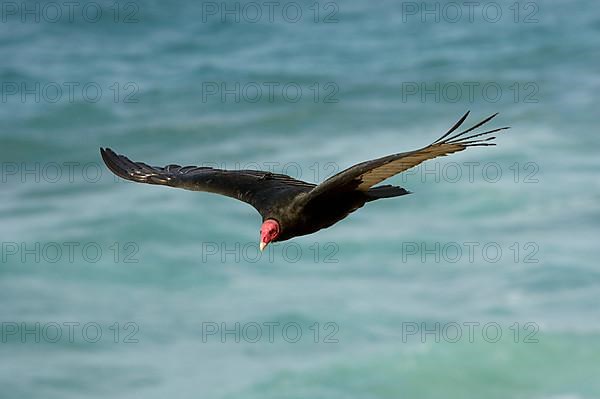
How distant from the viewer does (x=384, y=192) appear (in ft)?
33.8

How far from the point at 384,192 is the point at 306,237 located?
65.3 feet

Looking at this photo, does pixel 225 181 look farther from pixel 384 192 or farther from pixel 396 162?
pixel 396 162

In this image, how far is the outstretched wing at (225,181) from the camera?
10.4m

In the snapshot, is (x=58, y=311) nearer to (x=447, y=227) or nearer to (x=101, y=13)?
(x=447, y=227)

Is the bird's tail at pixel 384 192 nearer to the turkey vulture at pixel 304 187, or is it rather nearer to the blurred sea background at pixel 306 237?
the turkey vulture at pixel 304 187

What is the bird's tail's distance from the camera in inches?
401

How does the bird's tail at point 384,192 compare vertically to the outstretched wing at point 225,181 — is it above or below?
below

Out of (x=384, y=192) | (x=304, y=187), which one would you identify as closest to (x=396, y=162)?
(x=384, y=192)

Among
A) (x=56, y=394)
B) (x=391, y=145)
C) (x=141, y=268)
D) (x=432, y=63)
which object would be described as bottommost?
(x=56, y=394)

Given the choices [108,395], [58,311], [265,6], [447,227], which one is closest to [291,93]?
[265,6]

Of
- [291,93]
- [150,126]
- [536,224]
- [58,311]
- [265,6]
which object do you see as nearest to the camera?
[58,311]

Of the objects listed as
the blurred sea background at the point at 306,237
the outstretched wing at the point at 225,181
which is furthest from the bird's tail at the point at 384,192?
the blurred sea background at the point at 306,237

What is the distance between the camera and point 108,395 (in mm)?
24297

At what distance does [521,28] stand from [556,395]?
59.5 feet
